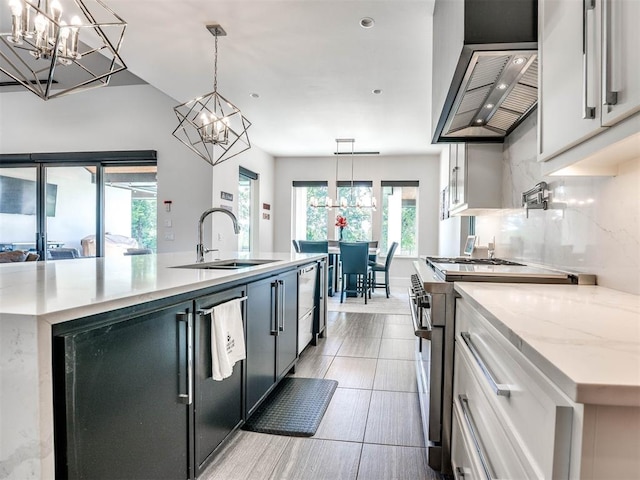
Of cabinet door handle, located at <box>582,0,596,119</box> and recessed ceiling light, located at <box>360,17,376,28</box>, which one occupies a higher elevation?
recessed ceiling light, located at <box>360,17,376,28</box>

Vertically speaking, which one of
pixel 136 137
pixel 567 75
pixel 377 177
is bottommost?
pixel 567 75

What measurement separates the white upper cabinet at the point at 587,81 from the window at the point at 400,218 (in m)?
6.61

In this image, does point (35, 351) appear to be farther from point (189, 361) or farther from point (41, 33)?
point (41, 33)

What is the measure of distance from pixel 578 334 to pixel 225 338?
1.23m

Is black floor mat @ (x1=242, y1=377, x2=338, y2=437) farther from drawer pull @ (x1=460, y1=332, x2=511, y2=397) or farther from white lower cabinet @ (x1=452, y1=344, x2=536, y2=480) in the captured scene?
drawer pull @ (x1=460, y1=332, x2=511, y2=397)

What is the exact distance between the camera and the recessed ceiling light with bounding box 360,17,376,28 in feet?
9.33

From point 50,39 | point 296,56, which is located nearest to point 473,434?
point 50,39

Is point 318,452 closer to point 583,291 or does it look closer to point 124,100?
point 583,291

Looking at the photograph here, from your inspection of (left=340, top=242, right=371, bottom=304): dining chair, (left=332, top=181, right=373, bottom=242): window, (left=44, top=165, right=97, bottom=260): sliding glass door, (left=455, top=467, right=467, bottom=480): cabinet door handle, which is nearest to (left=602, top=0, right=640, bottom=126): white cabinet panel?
(left=455, top=467, right=467, bottom=480): cabinet door handle

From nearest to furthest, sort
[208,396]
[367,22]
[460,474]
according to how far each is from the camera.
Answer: [460,474] → [208,396] → [367,22]

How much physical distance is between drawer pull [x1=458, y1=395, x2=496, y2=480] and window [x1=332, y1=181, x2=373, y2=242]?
660 centimetres

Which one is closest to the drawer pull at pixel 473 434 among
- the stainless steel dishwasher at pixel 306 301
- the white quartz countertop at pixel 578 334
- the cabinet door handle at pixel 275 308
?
the white quartz countertop at pixel 578 334

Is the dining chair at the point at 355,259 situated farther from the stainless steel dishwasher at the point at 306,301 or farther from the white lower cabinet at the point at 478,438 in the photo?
the white lower cabinet at the point at 478,438

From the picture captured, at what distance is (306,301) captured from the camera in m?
3.05
